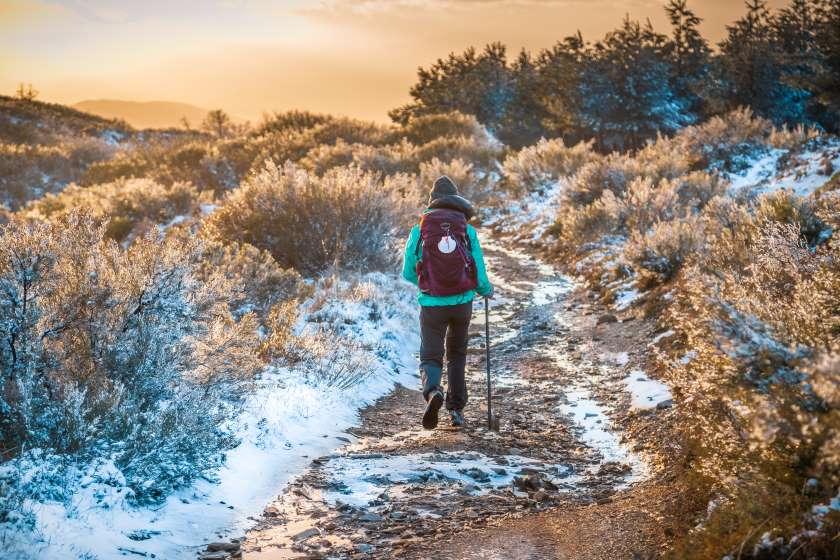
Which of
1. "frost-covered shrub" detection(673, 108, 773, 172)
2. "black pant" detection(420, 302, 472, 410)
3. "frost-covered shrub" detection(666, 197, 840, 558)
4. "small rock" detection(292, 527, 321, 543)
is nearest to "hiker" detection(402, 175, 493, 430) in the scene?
"black pant" detection(420, 302, 472, 410)

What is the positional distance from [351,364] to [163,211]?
12.7 m

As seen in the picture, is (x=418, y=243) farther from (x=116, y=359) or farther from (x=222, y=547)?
(x=222, y=547)

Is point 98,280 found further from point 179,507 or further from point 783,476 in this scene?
point 783,476

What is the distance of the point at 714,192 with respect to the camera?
16797mm

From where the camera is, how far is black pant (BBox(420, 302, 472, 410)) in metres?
6.63

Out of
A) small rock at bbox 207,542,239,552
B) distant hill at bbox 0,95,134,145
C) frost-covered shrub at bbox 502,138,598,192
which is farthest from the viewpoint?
distant hill at bbox 0,95,134,145

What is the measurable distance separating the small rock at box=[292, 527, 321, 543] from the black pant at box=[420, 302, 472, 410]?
91.9 inches

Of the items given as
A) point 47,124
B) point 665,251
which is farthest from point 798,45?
point 47,124

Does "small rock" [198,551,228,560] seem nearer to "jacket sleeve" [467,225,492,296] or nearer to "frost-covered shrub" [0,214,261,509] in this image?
"frost-covered shrub" [0,214,261,509]

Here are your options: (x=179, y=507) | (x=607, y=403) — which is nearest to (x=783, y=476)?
(x=179, y=507)

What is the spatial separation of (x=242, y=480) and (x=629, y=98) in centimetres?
3255

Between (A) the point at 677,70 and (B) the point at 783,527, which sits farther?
(A) the point at 677,70

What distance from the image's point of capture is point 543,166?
80.5 feet

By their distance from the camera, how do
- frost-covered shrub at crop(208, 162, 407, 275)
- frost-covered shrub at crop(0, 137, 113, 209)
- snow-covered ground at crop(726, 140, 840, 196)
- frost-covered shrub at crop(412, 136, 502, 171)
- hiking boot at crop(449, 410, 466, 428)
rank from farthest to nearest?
1. frost-covered shrub at crop(412, 136, 502, 171)
2. frost-covered shrub at crop(0, 137, 113, 209)
3. snow-covered ground at crop(726, 140, 840, 196)
4. frost-covered shrub at crop(208, 162, 407, 275)
5. hiking boot at crop(449, 410, 466, 428)
